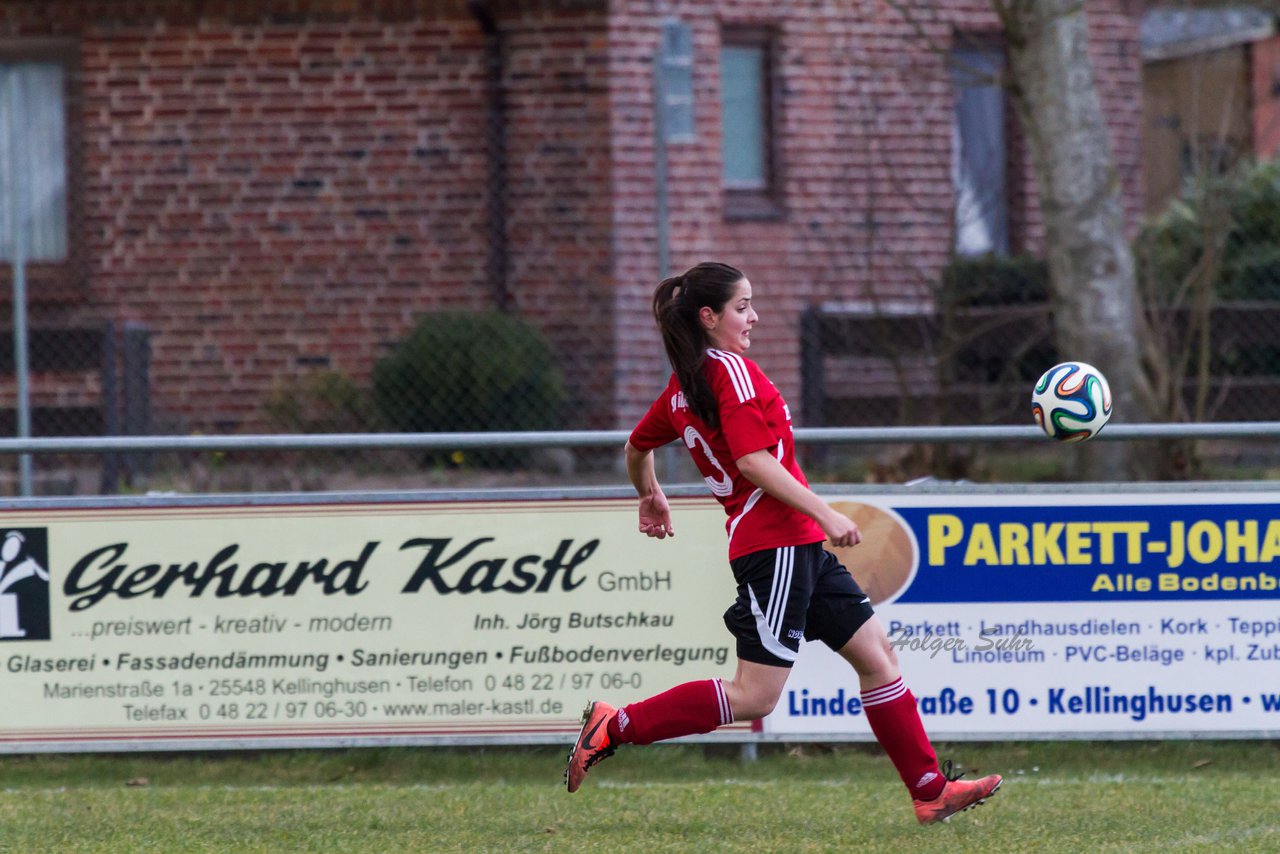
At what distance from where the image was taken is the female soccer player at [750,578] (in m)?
5.46

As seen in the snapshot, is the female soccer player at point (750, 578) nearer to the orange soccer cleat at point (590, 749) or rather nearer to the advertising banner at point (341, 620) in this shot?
the orange soccer cleat at point (590, 749)

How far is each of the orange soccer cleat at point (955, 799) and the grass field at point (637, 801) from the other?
0.28 feet

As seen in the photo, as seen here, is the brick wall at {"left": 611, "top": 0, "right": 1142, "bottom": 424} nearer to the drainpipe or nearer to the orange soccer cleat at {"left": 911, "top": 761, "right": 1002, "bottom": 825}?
the drainpipe

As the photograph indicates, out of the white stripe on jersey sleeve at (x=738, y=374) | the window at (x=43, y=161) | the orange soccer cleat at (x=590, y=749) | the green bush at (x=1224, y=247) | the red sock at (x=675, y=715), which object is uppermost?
the window at (x=43, y=161)

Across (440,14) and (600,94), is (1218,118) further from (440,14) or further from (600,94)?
(440,14)

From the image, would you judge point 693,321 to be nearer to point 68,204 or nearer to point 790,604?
point 790,604

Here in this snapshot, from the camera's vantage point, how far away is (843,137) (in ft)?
48.2

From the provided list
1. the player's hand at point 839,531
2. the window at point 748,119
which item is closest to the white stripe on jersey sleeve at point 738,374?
the player's hand at point 839,531

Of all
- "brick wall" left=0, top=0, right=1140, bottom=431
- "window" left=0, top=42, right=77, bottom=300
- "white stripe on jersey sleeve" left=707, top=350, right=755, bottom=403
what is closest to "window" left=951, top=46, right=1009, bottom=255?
"brick wall" left=0, top=0, right=1140, bottom=431

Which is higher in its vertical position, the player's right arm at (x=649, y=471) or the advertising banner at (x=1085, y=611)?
the player's right arm at (x=649, y=471)

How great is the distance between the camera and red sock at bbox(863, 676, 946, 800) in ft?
18.7

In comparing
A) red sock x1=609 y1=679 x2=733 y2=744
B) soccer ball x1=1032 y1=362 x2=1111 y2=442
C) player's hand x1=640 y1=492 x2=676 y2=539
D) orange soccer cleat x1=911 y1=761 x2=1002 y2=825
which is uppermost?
soccer ball x1=1032 y1=362 x2=1111 y2=442

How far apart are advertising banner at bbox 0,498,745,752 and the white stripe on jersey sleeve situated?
5.68ft

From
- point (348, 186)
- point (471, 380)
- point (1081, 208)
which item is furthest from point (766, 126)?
point (1081, 208)
